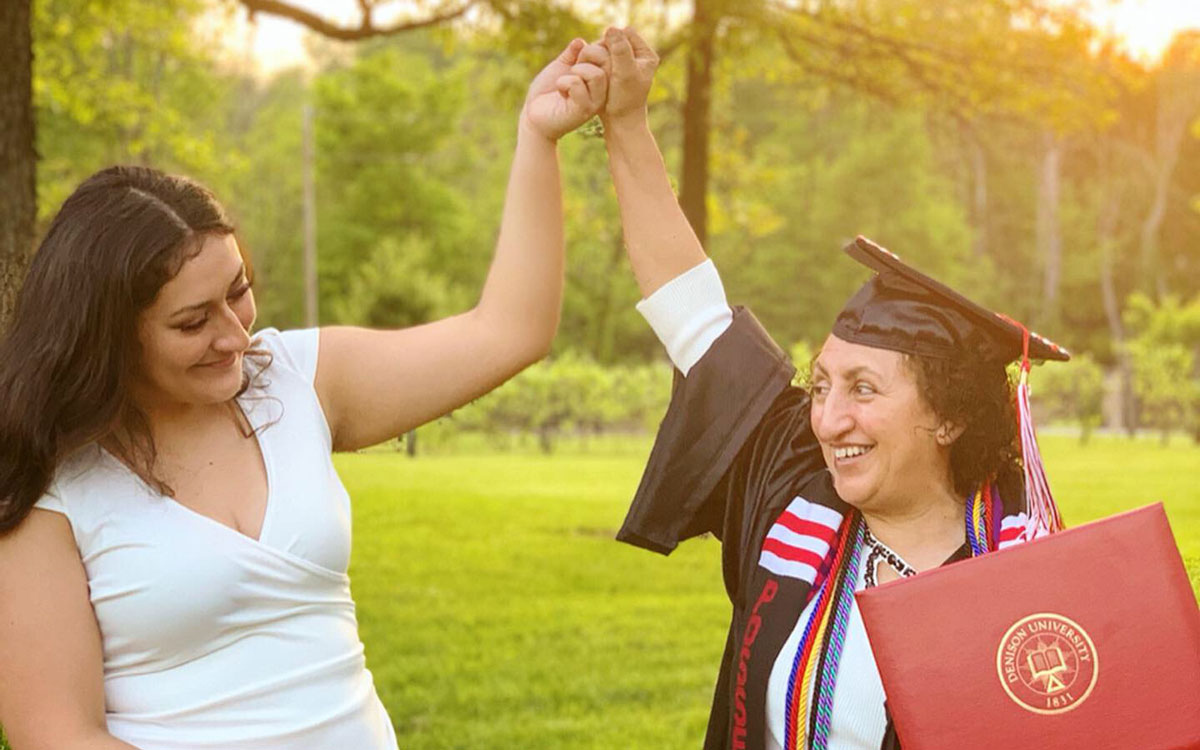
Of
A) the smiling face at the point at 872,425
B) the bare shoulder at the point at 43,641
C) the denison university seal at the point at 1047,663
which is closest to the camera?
the denison university seal at the point at 1047,663

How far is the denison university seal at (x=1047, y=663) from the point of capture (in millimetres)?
1699

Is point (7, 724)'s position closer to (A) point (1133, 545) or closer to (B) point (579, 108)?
(B) point (579, 108)

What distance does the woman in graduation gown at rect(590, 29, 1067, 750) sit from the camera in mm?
1940

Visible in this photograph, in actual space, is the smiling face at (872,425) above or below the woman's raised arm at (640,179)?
below

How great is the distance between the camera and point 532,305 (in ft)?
7.43

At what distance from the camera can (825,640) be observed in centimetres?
192

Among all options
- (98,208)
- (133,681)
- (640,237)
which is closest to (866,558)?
(640,237)

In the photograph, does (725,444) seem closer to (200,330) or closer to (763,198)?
(200,330)

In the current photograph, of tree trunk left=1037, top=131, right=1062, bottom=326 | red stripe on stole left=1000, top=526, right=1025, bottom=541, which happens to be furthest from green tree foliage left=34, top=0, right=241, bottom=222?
tree trunk left=1037, top=131, right=1062, bottom=326

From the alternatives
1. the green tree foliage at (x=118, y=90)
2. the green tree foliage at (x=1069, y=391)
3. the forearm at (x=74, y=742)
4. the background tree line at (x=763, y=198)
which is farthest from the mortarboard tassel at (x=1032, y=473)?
the background tree line at (x=763, y=198)

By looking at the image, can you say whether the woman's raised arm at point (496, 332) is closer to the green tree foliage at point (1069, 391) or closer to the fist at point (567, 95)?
the fist at point (567, 95)

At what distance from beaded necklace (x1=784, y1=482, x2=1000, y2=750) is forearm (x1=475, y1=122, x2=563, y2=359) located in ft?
1.97

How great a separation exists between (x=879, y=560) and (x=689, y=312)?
1.52 feet

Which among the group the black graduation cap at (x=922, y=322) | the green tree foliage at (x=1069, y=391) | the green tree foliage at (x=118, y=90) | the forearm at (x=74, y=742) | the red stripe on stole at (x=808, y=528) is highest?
the green tree foliage at (x=118, y=90)
